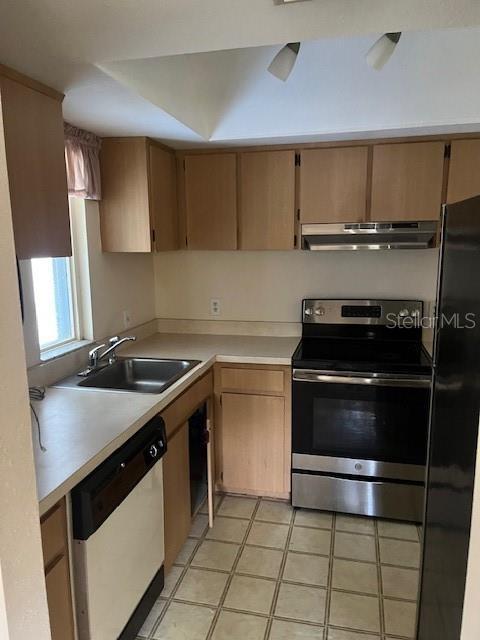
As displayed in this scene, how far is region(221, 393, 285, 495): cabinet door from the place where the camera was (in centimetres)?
264

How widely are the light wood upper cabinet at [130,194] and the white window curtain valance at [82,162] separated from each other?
0.08 metres

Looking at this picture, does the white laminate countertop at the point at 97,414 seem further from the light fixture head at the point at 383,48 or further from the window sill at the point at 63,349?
the light fixture head at the point at 383,48

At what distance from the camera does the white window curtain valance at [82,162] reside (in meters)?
2.19

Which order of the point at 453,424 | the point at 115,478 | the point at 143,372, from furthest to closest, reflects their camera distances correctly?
the point at 143,372 < the point at 115,478 < the point at 453,424

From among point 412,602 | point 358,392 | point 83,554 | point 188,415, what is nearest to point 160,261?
Result: point 188,415

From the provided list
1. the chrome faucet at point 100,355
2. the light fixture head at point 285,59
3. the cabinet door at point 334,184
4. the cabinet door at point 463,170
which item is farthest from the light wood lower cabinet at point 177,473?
the cabinet door at point 463,170

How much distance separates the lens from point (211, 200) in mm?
2840

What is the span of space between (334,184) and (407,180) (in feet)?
1.30

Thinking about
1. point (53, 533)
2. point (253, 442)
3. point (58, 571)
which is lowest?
point (253, 442)

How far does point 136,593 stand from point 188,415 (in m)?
0.76

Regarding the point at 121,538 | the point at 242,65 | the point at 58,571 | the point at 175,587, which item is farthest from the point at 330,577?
the point at 242,65

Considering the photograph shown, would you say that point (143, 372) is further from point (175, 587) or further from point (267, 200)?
point (267, 200)

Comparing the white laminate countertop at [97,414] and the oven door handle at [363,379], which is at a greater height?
the white laminate countertop at [97,414]

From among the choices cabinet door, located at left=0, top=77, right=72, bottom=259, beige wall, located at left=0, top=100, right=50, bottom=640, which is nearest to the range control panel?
cabinet door, located at left=0, top=77, right=72, bottom=259
